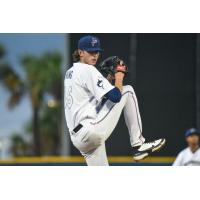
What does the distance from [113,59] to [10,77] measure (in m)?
19.4

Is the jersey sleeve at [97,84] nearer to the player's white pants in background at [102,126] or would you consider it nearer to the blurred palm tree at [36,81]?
the player's white pants in background at [102,126]

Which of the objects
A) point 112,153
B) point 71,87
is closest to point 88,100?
point 71,87

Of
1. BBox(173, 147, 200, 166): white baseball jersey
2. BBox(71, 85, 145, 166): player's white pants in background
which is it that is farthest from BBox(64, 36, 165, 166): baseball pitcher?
BBox(173, 147, 200, 166): white baseball jersey

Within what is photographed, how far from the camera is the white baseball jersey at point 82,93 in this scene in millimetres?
6613

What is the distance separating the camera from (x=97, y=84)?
21.5ft

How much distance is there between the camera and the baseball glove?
21.5 ft

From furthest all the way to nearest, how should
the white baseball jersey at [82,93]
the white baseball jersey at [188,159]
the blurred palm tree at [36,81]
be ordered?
1. the blurred palm tree at [36,81]
2. the white baseball jersey at [188,159]
3. the white baseball jersey at [82,93]

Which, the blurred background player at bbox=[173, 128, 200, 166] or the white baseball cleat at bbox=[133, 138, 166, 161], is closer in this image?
the white baseball cleat at bbox=[133, 138, 166, 161]

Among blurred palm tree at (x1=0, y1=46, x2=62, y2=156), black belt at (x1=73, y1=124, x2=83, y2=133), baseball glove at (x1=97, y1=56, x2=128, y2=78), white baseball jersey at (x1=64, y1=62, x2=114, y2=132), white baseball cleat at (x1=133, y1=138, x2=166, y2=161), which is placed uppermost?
baseball glove at (x1=97, y1=56, x2=128, y2=78)

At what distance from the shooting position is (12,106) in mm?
Answer: 26547

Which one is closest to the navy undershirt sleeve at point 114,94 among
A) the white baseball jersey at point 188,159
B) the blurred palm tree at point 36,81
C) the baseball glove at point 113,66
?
the baseball glove at point 113,66

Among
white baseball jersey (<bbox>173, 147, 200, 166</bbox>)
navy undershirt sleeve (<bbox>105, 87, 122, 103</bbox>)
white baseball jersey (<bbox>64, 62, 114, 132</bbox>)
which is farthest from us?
white baseball jersey (<bbox>173, 147, 200, 166</bbox>)

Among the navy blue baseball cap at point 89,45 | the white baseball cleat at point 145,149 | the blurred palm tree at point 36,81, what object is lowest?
the blurred palm tree at point 36,81

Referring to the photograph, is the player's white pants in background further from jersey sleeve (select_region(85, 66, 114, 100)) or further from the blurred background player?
the blurred background player
